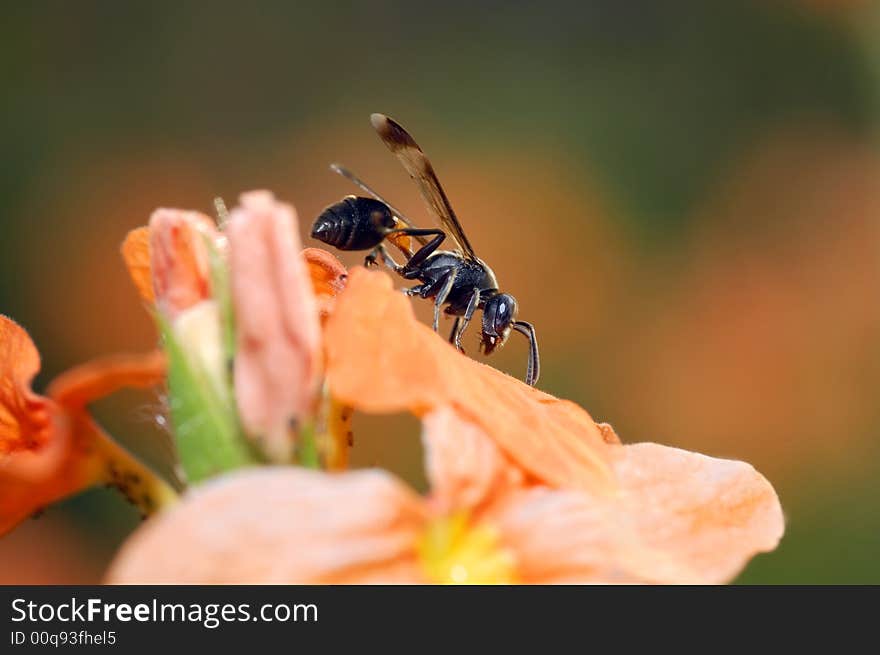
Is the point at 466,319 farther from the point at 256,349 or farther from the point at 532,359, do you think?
the point at 256,349

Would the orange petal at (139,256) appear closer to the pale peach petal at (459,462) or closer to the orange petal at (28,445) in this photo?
the orange petal at (28,445)

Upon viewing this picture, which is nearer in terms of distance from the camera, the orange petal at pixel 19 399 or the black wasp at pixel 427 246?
the orange petal at pixel 19 399

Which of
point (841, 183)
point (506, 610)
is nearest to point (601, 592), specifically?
point (506, 610)

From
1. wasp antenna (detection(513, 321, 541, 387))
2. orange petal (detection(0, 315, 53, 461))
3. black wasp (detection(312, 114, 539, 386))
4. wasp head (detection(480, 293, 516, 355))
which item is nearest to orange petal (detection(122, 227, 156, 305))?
orange petal (detection(0, 315, 53, 461))

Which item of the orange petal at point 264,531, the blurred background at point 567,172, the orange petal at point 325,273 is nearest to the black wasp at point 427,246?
the orange petal at point 325,273

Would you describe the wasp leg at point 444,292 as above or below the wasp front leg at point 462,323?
above

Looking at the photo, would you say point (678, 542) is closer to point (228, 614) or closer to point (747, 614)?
point (747, 614)
